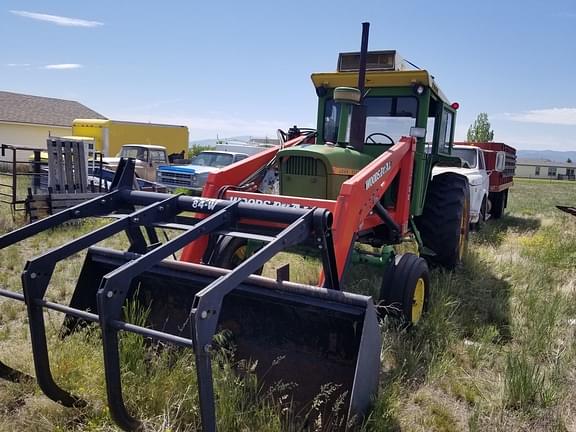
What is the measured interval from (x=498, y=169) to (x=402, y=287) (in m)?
9.49

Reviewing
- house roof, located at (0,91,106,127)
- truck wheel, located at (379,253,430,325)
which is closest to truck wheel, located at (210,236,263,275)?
truck wheel, located at (379,253,430,325)

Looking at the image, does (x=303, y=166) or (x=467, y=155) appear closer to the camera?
(x=303, y=166)

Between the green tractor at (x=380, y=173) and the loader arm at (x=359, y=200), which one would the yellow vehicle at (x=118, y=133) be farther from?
the loader arm at (x=359, y=200)

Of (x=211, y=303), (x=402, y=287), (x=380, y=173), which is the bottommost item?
(x=402, y=287)

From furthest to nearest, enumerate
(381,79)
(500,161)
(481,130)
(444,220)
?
1. (481,130)
2. (500,161)
3. (444,220)
4. (381,79)

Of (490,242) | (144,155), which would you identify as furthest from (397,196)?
(144,155)

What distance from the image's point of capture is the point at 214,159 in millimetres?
16188

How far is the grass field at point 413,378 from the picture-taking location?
2.91 m

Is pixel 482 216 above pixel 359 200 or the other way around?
the other way around

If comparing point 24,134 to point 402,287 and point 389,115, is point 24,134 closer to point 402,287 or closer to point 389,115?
point 389,115

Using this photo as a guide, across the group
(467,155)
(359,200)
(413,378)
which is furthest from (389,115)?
(467,155)

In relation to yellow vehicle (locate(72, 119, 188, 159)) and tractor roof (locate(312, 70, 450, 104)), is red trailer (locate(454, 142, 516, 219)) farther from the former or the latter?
yellow vehicle (locate(72, 119, 188, 159))

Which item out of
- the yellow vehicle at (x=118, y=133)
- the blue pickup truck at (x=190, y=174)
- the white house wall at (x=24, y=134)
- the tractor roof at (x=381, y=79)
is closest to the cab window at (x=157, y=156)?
the blue pickup truck at (x=190, y=174)

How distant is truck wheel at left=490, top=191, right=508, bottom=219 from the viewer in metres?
13.3
